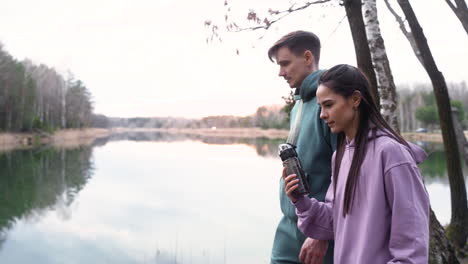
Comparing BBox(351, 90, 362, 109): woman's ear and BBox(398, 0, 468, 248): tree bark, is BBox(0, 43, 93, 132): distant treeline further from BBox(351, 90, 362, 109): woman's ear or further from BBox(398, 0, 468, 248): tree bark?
BBox(351, 90, 362, 109): woman's ear

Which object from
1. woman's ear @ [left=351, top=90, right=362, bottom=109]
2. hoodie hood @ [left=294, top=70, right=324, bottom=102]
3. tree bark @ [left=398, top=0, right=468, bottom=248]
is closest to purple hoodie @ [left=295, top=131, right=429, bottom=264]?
woman's ear @ [left=351, top=90, right=362, bottom=109]

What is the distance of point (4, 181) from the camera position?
14.9 meters

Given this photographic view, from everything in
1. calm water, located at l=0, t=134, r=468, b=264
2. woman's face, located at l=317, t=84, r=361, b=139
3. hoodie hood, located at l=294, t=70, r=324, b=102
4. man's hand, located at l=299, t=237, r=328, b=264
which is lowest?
calm water, located at l=0, t=134, r=468, b=264

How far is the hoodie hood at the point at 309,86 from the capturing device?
72.1 inches

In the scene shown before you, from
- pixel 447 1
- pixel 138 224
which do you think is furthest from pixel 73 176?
pixel 447 1

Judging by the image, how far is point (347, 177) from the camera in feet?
4.55

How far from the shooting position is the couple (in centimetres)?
122

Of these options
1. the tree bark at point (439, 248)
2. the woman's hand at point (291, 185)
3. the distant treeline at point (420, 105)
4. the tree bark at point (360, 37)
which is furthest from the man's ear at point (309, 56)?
the distant treeline at point (420, 105)

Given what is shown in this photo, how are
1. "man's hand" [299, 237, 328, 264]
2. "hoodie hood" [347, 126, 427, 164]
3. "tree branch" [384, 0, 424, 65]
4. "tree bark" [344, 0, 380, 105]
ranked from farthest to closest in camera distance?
"tree branch" [384, 0, 424, 65]
"tree bark" [344, 0, 380, 105]
"man's hand" [299, 237, 328, 264]
"hoodie hood" [347, 126, 427, 164]

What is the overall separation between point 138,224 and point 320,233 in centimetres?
798

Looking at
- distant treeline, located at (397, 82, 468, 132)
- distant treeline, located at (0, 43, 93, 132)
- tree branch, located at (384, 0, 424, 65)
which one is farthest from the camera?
distant treeline, located at (397, 82, 468, 132)

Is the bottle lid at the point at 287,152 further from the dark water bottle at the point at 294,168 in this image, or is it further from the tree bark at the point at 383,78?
the tree bark at the point at 383,78

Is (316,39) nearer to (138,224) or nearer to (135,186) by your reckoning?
(138,224)

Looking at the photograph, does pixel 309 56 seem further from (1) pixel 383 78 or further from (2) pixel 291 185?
(1) pixel 383 78
